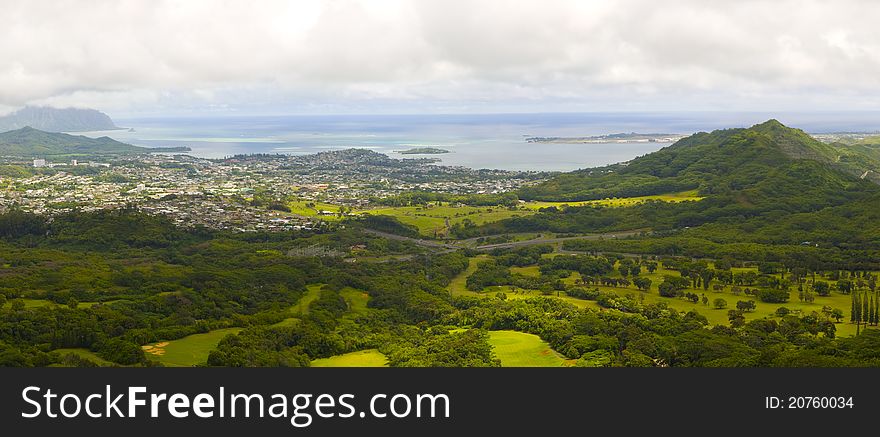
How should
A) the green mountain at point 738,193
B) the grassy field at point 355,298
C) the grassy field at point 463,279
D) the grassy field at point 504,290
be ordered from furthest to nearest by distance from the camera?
the green mountain at point 738,193, the grassy field at point 463,279, the grassy field at point 504,290, the grassy field at point 355,298

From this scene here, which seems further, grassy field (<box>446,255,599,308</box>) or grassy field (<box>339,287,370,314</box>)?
grassy field (<box>446,255,599,308</box>)

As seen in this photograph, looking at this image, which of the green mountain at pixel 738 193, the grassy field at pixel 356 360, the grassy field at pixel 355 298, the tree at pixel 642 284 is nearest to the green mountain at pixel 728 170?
the green mountain at pixel 738 193

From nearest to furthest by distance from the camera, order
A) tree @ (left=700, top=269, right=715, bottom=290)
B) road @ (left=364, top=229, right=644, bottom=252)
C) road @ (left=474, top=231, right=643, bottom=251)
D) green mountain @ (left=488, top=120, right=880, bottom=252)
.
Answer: tree @ (left=700, top=269, right=715, bottom=290)
green mountain @ (left=488, top=120, right=880, bottom=252)
road @ (left=364, top=229, right=644, bottom=252)
road @ (left=474, top=231, right=643, bottom=251)

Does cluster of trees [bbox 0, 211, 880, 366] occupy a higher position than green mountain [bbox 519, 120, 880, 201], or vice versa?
green mountain [bbox 519, 120, 880, 201]

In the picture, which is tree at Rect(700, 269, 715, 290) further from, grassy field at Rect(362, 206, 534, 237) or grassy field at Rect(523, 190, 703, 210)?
grassy field at Rect(523, 190, 703, 210)

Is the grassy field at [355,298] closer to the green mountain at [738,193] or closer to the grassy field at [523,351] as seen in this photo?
the grassy field at [523,351]

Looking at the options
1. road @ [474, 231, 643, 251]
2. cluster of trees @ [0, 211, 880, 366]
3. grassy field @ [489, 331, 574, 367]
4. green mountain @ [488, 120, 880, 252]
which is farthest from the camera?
road @ [474, 231, 643, 251]

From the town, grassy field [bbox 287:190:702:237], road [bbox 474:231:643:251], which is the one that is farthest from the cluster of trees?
the town
